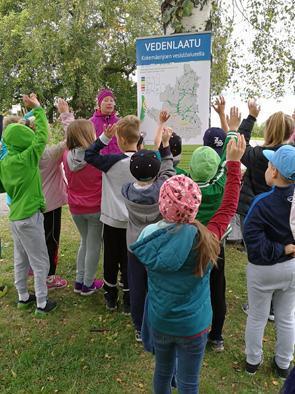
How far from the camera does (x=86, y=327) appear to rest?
357 cm

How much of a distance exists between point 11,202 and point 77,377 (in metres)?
1.65

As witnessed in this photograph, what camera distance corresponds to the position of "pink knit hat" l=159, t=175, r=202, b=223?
74.5 inches

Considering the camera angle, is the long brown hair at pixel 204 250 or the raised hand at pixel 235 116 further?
the raised hand at pixel 235 116

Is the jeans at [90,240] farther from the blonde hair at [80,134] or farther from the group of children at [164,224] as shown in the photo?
the blonde hair at [80,134]

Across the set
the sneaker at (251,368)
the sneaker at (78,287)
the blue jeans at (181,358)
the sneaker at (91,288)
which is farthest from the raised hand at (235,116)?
the sneaker at (78,287)

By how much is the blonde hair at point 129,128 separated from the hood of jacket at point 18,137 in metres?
0.80

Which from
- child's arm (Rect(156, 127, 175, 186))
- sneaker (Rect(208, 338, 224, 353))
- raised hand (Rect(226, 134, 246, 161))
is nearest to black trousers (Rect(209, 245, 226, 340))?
sneaker (Rect(208, 338, 224, 353))

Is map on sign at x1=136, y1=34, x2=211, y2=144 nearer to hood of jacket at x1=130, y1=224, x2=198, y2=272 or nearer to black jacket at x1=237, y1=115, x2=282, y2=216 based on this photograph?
black jacket at x1=237, y1=115, x2=282, y2=216

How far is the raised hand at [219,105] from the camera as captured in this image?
352 cm

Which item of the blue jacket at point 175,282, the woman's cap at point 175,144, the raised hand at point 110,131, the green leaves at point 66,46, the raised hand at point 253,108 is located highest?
the green leaves at point 66,46

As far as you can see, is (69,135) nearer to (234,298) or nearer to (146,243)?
(146,243)

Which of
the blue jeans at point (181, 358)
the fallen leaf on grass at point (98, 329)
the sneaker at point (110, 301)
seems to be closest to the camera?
the blue jeans at point (181, 358)

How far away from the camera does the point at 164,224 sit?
6.58ft

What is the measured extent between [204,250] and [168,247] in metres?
0.18
